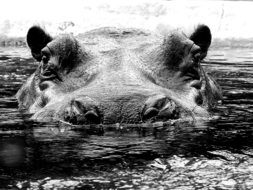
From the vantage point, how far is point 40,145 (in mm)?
Result: 4863

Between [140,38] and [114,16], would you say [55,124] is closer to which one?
[140,38]

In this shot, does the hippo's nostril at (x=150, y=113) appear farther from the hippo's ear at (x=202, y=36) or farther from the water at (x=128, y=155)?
the hippo's ear at (x=202, y=36)

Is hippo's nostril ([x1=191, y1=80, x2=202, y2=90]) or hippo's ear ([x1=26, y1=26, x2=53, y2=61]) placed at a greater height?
hippo's ear ([x1=26, y1=26, x2=53, y2=61])

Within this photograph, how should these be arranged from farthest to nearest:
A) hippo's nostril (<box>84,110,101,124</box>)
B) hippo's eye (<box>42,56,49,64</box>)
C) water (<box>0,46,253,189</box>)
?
hippo's eye (<box>42,56,49,64</box>), hippo's nostril (<box>84,110,101,124</box>), water (<box>0,46,253,189</box>)

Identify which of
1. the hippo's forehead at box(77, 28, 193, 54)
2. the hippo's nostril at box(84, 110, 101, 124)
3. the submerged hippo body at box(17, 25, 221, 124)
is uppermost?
the hippo's forehead at box(77, 28, 193, 54)

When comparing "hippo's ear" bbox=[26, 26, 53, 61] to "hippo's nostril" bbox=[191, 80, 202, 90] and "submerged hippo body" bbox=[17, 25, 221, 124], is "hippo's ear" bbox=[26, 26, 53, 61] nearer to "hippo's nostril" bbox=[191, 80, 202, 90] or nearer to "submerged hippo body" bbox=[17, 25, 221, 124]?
"submerged hippo body" bbox=[17, 25, 221, 124]

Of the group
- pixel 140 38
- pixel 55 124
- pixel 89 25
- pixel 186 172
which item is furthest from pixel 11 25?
pixel 186 172

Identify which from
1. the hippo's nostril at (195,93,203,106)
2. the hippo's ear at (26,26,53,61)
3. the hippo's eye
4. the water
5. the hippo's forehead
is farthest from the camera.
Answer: the hippo's ear at (26,26,53,61)

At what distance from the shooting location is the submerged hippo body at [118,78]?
5.46m

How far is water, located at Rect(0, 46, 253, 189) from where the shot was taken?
3658 millimetres

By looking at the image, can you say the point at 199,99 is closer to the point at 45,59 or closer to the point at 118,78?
the point at 118,78

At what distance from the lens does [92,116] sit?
5402 mm

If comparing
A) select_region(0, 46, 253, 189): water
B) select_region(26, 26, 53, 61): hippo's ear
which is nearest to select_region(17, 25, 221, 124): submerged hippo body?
select_region(26, 26, 53, 61): hippo's ear

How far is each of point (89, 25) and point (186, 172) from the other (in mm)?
23013
